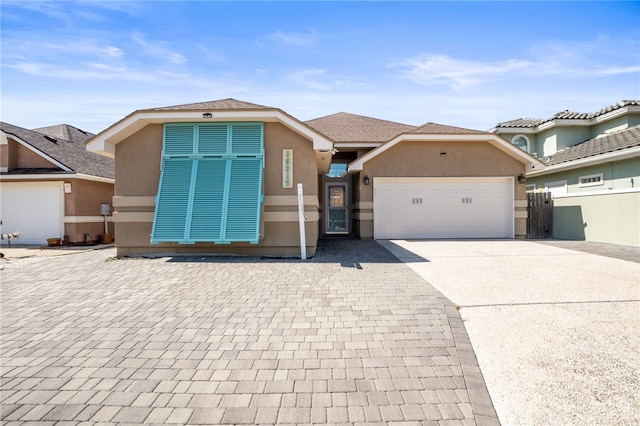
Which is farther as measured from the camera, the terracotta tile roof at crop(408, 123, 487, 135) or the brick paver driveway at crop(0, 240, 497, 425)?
the terracotta tile roof at crop(408, 123, 487, 135)

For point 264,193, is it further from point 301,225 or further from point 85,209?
point 85,209

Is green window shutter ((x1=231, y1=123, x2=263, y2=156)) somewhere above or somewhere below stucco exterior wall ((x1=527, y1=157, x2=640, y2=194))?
above

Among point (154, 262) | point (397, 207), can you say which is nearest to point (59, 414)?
point (154, 262)

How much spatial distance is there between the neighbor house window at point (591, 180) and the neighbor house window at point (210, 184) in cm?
1418

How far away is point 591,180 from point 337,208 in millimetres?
11285

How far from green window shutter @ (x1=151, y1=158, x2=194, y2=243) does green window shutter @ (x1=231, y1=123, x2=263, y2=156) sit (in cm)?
138

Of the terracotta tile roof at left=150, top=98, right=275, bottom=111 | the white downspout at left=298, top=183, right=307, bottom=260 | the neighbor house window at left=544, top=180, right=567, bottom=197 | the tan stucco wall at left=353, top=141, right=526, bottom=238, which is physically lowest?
the white downspout at left=298, top=183, right=307, bottom=260

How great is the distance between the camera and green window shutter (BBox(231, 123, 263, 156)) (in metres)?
8.86

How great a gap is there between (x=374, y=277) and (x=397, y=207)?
6.78m

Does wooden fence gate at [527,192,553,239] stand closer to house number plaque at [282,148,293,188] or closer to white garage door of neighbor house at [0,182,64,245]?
house number plaque at [282,148,293,188]

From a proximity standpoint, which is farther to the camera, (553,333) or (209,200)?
(209,200)

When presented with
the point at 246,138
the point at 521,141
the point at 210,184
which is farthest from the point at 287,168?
the point at 521,141

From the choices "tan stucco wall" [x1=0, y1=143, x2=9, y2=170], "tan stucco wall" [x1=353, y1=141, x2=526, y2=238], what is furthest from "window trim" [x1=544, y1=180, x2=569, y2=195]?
"tan stucco wall" [x1=0, y1=143, x2=9, y2=170]

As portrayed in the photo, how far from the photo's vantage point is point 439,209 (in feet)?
41.5
